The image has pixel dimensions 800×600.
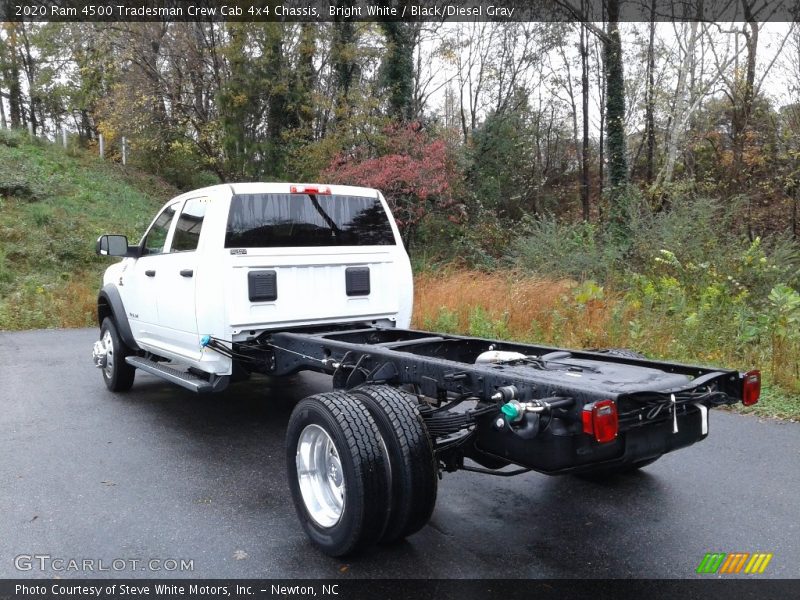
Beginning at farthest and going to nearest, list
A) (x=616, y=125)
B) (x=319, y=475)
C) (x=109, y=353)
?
(x=616, y=125) → (x=109, y=353) → (x=319, y=475)

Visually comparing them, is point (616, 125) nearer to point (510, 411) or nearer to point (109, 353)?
point (109, 353)

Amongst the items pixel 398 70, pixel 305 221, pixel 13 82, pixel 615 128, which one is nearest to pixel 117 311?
pixel 305 221

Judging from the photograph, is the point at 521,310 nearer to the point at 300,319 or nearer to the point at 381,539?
the point at 300,319

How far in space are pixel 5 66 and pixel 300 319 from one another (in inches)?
1476

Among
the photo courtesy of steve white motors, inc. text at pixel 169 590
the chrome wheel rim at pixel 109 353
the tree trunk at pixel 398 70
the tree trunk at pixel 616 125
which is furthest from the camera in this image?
the tree trunk at pixel 398 70

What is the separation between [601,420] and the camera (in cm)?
275

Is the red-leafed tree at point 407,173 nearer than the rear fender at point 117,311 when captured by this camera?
No

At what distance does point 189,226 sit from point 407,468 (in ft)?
11.5

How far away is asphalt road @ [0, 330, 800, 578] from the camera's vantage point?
3398 mm

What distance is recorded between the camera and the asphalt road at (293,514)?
11.1 ft

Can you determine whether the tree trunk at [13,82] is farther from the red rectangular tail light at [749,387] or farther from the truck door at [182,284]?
the red rectangular tail light at [749,387]

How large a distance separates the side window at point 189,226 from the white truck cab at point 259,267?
0.01 meters

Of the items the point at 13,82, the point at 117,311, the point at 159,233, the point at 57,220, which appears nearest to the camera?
the point at 159,233

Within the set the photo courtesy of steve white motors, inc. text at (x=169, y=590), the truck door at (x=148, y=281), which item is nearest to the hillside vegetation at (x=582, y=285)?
the truck door at (x=148, y=281)
